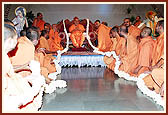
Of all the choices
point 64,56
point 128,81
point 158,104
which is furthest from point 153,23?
point 158,104

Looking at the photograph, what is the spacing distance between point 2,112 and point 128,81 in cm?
308

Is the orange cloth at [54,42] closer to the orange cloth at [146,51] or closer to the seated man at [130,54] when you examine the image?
the seated man at [130,54]

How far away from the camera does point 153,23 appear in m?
9.41

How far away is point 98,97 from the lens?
3.26 meters

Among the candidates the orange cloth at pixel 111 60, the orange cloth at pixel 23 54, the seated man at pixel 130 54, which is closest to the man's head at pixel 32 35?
the orange cloth at pixel 23 54

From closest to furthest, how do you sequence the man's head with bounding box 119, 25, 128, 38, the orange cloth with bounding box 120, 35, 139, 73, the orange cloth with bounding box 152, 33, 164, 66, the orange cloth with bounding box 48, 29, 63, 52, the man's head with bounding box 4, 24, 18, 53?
the man's head with bounding box 4, 24, 18, 53, the orange cloth with bounding box 152, 33, 164, 66, the orange cloth with bounding box 120, 35, 139, 73, the man's head with bounding box 119, 25, 128, 38, the orange cloth with bounding box 48, 29, 63, 52

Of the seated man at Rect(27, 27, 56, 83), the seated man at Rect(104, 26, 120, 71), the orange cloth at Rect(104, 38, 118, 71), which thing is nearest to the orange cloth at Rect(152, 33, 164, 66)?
the seated man at Rect(104, 26, 120, 71)

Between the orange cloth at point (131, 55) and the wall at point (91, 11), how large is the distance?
24.5ft

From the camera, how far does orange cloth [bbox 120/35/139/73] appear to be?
4.59m

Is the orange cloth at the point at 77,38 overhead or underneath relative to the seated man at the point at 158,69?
overhead

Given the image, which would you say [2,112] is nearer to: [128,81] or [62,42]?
[128,81]

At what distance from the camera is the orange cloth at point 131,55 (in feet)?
15.0

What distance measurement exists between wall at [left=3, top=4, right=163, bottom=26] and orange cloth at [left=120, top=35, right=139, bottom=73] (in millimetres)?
7456

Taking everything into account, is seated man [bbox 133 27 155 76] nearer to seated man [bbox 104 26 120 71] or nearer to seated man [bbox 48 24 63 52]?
seated man [bbox 104 26 120 71]
